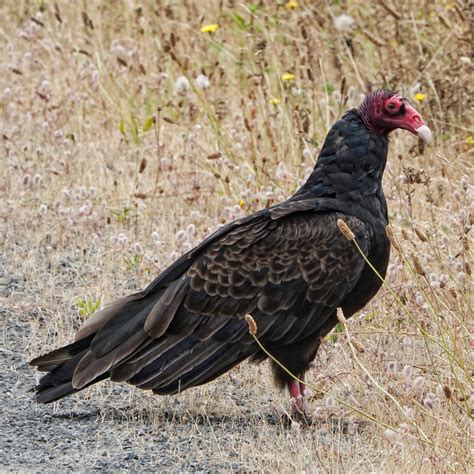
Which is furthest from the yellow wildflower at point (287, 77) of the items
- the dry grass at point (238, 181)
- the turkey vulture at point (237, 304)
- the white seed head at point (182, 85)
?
the turkey vulture at point (237, 304)

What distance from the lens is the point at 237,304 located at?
5016 millimetres

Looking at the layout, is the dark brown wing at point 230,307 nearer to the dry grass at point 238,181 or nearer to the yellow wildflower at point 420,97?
the dry grass at point 238,181

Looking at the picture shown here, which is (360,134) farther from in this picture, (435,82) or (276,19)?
(276,19)

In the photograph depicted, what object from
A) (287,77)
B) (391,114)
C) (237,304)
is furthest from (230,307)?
(287,77)

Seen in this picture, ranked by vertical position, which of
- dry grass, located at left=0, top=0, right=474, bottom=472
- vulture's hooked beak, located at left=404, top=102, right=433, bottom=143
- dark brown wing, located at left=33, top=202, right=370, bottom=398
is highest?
vulture's hooked beak, located at left=404, top=102, right=433, bottom=143

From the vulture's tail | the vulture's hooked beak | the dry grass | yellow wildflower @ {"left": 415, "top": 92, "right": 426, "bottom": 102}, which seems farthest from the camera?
yellow wildflower @ {"left": 415, "top": 92, "right": 426, "bottom": 102}

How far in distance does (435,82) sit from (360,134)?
2.80 metres

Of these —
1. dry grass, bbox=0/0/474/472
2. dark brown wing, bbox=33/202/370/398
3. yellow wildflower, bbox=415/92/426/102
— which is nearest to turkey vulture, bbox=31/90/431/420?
dark brown wing, bbox=33/202/370/398

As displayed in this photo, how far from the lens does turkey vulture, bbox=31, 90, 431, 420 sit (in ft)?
16.2

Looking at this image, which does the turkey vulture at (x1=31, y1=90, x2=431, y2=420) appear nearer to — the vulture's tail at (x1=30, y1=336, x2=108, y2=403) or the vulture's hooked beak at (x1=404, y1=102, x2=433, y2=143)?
the vulture's tail at (x1=30, y1=336, x2=108, y2=403)

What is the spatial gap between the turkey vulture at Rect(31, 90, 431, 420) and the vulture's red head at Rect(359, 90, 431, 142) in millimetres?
398

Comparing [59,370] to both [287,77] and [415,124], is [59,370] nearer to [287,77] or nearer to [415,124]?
[415,124]

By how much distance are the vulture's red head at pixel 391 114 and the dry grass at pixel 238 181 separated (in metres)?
0.21

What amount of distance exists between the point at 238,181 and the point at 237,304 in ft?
7.81
